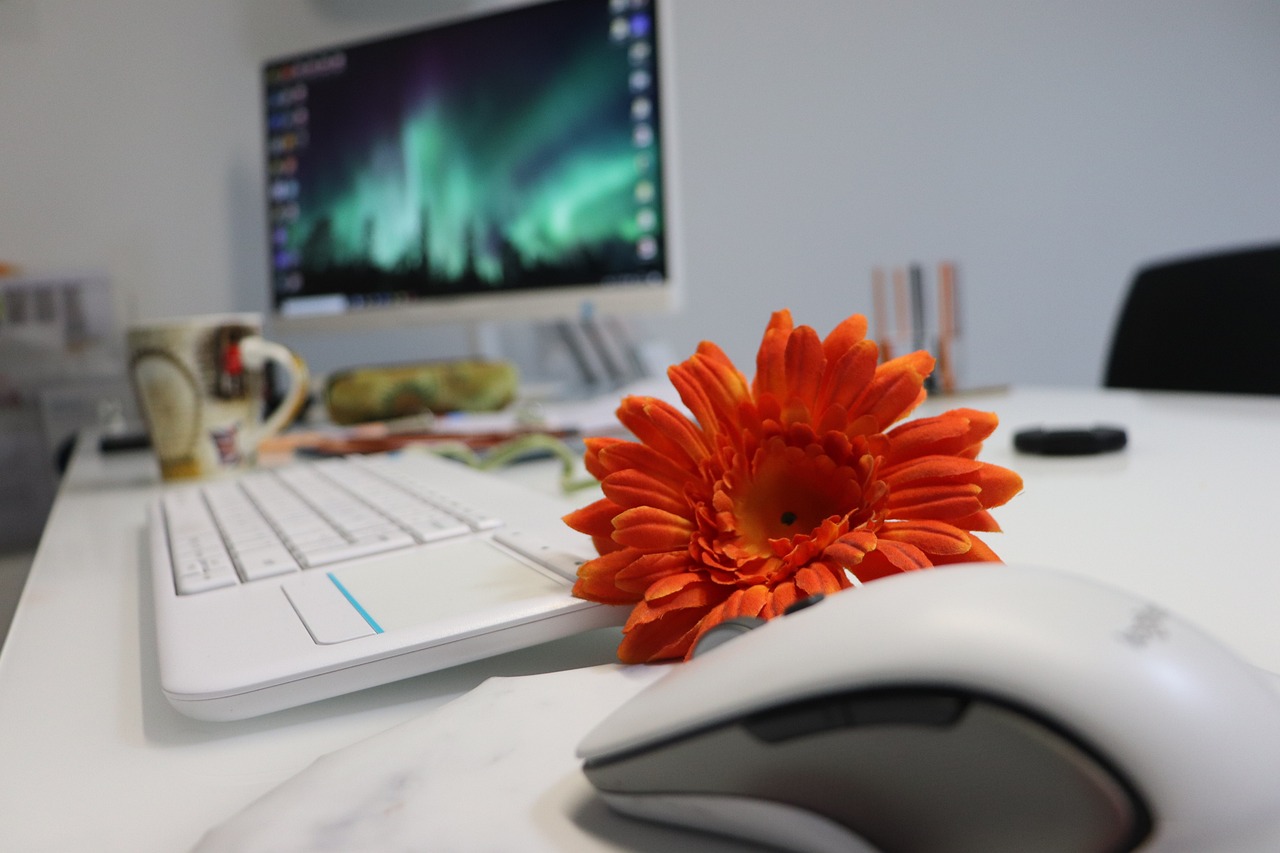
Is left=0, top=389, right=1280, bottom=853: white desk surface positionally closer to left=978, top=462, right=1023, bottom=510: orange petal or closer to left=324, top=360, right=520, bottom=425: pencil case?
left=978, top=462, right=1023, bottom=510: orange petal

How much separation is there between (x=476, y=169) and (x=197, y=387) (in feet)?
1.62

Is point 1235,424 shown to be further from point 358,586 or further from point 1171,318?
point 358,586

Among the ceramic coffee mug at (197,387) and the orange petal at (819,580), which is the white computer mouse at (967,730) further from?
the ceramic coffee mug at (197,387)

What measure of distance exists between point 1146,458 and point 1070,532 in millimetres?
222

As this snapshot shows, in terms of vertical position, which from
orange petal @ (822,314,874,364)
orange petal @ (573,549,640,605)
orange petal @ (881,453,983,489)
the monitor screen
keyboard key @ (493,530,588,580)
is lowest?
keyboard key @ (493,530,588,580)

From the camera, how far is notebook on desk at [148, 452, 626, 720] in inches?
10.6

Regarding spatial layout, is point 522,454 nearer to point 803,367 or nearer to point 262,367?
point 262,367

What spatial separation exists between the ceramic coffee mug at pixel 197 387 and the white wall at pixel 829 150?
2.44ft

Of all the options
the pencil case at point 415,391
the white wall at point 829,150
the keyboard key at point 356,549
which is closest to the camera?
the keyboard key at point 356,549

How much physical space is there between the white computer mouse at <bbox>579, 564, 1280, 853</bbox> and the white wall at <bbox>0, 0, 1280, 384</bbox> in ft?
4.58

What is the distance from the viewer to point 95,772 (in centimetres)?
24

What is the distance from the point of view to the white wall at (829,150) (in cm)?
135

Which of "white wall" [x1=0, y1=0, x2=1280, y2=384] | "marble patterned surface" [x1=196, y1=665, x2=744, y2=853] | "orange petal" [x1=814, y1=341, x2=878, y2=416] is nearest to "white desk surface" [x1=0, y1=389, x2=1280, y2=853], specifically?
"marble patterned surface" [x1=196, y1=665, x2=744, y2=853]

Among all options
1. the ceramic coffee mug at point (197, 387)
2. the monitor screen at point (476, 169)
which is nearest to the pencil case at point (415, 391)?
the monitor screen at point (476, 169)
